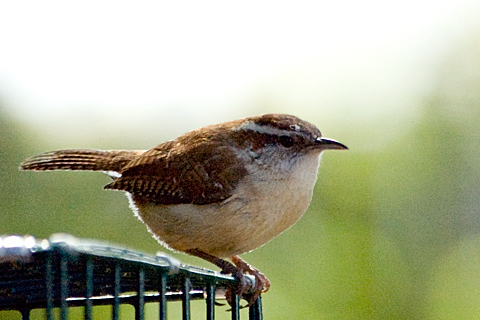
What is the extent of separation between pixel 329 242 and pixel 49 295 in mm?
3394

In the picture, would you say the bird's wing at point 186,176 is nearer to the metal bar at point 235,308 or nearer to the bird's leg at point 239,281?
the bird's leg at point 239,281

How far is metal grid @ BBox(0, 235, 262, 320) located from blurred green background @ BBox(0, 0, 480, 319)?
5.91 feet

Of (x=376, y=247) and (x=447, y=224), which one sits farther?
(x=447, y=224)

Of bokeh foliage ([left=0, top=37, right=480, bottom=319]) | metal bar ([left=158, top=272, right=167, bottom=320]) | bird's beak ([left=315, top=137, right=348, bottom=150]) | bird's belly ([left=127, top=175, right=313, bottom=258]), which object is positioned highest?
bird's beak ([left=315, top=137, right=348, bottom=150])

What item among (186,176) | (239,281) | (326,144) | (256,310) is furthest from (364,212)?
(239,281)

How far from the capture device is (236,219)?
2.96m

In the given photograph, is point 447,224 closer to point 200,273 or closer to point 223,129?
point 223,129

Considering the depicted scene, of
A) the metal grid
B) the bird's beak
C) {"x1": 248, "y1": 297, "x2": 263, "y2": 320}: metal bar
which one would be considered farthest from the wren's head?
the metal grid

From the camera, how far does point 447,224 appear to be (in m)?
5.55

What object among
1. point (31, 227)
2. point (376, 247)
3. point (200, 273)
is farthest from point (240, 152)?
point (31, 227)

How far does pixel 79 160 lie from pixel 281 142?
1157 mm

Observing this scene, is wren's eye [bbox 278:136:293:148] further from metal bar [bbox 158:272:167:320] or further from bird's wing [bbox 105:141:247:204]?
metal bar [bbox 158:272:167:320]

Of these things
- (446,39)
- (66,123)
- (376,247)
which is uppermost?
(446,39)

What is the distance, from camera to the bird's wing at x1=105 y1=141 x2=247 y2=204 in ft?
10.2
